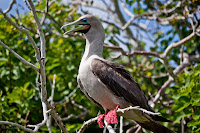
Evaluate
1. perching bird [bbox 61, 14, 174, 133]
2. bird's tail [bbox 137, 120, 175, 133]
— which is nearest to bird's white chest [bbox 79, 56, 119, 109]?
perching bird [bbox 61, 14, 174, 133]

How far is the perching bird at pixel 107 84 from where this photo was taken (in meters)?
3.54

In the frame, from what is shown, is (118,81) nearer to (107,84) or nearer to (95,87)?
(107,84)

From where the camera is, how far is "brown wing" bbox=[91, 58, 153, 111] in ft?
11.7

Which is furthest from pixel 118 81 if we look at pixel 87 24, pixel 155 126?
pixel 87 24

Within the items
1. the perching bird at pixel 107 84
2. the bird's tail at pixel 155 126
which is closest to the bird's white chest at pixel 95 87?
the perching bird at pixel 107 84

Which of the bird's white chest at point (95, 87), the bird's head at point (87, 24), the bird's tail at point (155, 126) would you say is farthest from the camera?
the bird's head at point (87, 24)

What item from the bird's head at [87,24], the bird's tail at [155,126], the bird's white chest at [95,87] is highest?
the bird's head at [87,24]

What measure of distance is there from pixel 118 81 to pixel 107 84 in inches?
7.7

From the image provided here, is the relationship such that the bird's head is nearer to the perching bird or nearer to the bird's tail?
the perching bird

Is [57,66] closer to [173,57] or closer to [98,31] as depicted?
[98,31]

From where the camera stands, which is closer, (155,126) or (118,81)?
(118,81)

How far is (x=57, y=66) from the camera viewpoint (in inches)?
231

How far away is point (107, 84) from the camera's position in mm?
3559

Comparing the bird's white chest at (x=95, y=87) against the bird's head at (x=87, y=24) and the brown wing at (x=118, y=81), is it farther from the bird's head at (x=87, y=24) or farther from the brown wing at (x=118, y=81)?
the bird's head at (x=87, y=24)
